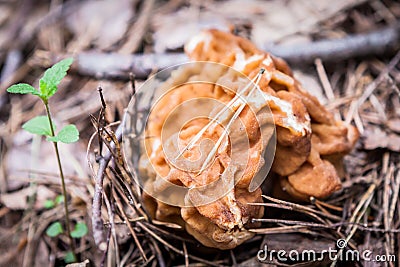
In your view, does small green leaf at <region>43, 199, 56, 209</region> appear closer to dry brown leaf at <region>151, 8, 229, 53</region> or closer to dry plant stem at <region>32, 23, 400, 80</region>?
dry plant stem at <region>32, 23, 400, 80</region>

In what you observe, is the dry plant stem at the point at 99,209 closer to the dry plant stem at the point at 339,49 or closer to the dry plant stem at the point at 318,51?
the dry plant stem at the point at 318,51

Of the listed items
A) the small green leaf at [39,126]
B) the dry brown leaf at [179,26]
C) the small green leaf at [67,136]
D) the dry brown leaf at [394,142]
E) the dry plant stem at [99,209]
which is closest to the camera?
the dry plant stem at [99,209]

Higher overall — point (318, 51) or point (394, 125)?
point (318, 51)

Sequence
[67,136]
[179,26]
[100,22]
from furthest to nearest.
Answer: [100,22] < [179,26] < [67,136]

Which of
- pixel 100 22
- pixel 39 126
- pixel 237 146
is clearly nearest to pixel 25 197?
pixel 39 126

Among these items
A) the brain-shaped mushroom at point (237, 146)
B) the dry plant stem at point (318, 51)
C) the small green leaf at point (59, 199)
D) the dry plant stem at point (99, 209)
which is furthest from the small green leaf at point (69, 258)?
the dry plant stem at point (318, 51)

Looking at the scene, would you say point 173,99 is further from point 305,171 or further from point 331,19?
point 331,19

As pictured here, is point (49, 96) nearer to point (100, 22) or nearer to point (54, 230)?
point (54, 230)
